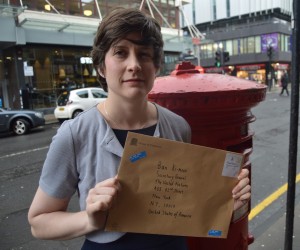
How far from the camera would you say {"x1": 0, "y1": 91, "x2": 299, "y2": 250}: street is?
3.76 meters

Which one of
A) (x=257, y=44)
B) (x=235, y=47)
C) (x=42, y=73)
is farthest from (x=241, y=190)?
(x=235, y=47)

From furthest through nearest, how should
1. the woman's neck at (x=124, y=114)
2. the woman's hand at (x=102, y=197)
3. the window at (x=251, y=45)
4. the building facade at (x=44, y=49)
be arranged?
1. the window at (x=251, y=45)
2. the building facade at (x=44, y=49)
3. the woman's neck at (x=124, y=114)
4. the woman's hand at (x=102, y=197)

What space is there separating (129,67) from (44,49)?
65.5 ft

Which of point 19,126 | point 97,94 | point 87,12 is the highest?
point 87,12

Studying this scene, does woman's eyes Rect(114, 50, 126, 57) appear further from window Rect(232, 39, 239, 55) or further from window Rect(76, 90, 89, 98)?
window Rect(232, 39, 239, 55)

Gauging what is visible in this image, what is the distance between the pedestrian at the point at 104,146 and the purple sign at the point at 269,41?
49.2m

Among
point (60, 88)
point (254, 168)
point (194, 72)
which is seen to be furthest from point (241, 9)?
point (194, 72)

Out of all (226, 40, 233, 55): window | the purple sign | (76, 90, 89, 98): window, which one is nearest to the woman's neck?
(76, 90, 89, 98): window

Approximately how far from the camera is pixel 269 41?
154 feet

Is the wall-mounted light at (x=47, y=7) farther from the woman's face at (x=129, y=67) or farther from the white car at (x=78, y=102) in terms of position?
the woman's face at (x=129, y=67)

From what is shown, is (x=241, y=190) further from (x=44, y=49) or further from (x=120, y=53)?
(x=44, y=49)

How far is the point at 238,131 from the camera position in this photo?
6.40 ft

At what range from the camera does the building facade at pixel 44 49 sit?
17.8m

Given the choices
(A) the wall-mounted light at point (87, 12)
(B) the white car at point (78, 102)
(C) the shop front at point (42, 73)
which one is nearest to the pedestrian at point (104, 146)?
(B) the white car at point (78, 102)
